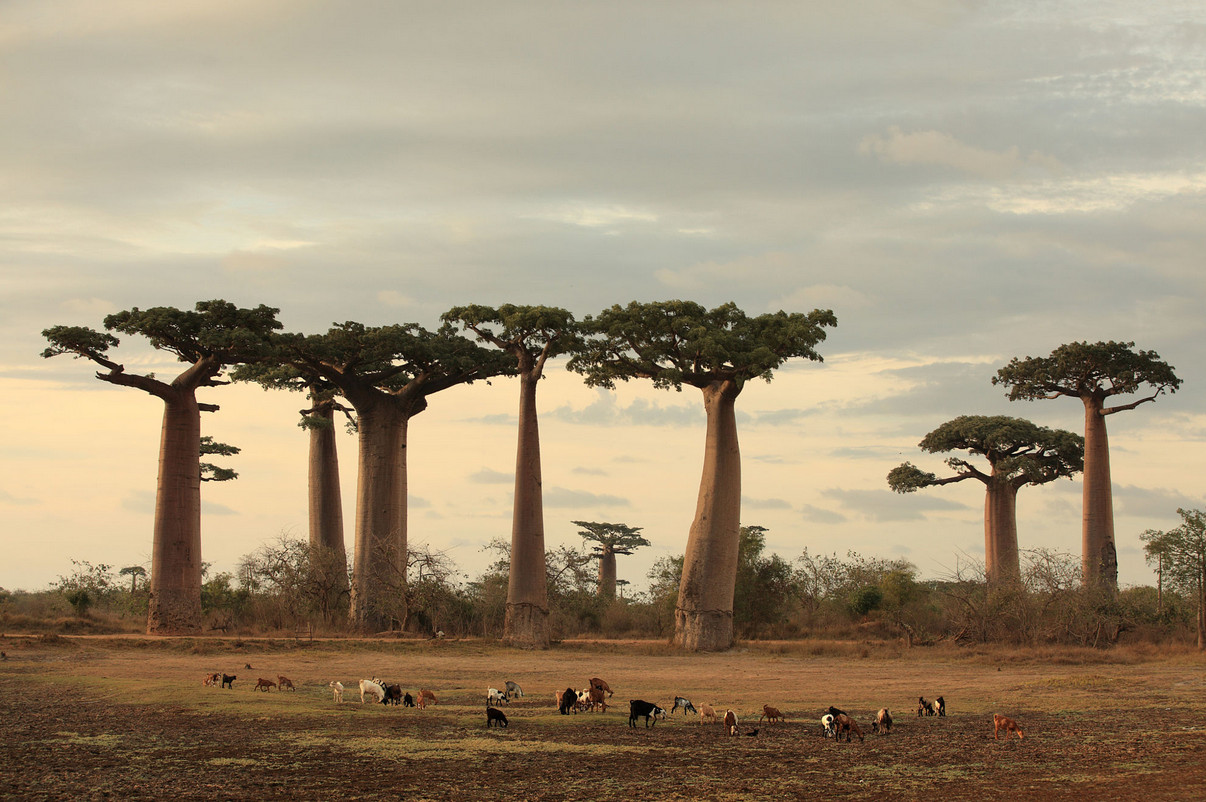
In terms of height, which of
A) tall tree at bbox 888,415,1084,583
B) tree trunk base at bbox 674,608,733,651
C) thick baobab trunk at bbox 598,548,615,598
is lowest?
tree trunk base at bbox 674,608,733,651

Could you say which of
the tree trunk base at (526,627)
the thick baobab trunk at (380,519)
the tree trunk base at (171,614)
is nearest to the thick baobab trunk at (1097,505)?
the tree trunk base at (526,627)

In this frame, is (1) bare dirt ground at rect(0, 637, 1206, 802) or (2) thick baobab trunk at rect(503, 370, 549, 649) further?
(2) thick baobab trunk at rect(503, 370, 549, 649)

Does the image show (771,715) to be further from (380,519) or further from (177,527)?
(380,519)

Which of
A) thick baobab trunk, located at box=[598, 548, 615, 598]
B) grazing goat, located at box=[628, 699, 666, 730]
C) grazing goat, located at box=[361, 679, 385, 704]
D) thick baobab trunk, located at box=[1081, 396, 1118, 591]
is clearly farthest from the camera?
thick baobab trunk, located at box=[598, 548, 615, 598]

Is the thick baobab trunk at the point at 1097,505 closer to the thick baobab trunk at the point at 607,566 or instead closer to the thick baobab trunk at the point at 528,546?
the thick baobab trunk at the point at 528,546

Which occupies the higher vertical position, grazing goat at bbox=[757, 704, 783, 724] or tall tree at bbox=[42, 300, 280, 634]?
tall tree at bbox=[42, 300, 280, 634]

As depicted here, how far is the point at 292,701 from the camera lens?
13.8 metres

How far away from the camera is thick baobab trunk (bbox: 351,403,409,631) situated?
2783 centimetres

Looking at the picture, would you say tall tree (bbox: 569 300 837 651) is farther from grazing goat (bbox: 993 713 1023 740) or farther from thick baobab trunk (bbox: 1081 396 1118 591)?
grazing goat (bbox: 993 713 1023 740)

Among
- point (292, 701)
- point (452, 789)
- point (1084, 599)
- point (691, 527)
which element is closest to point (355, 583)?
point (691, 527)

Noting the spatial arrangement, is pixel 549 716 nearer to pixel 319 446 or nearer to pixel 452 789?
pixel 452 789

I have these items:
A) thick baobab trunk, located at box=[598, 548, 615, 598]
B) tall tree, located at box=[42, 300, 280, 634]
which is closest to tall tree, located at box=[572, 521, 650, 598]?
thick baobab trunk, located at box=[598, 548, 615, 598]

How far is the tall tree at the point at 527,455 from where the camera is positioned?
25828mm

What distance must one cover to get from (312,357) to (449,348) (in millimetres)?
3662
